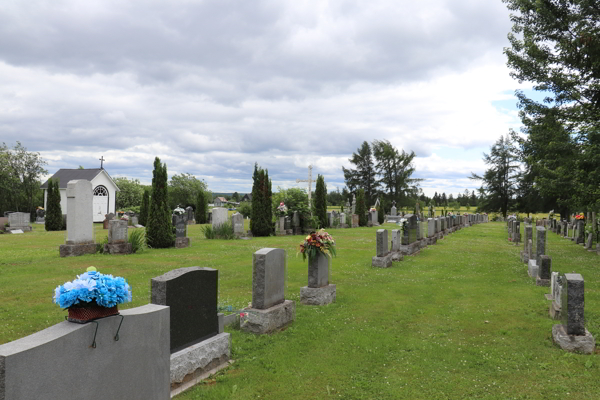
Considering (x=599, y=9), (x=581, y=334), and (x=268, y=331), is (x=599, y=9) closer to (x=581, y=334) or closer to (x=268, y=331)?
(x=581, y=334)

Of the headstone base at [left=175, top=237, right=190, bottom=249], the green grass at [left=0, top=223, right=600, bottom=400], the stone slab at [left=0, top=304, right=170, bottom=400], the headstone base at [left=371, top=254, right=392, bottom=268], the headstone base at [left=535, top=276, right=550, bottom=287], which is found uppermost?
the stone slab at [left=0, top=304, right=170, bottom=400]

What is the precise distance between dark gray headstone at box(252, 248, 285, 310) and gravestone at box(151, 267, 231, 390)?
1.03 m

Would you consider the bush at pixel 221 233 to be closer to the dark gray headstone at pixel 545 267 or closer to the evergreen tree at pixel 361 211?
the dark gray headstone at pixel 545 267

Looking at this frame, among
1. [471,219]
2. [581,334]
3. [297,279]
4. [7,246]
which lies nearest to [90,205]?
[7,246]

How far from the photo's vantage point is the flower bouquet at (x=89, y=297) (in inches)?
111

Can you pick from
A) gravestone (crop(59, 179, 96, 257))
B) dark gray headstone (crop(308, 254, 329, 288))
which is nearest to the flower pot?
dark gray headstone (crop(308, 254, 329, 288))

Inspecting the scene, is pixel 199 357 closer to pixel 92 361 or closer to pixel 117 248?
pixel 92 361

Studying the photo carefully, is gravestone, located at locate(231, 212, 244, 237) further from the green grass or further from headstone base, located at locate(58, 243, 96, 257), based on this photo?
A: the green grass

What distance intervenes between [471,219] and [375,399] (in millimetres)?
40602

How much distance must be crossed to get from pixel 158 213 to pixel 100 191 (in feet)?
79.7

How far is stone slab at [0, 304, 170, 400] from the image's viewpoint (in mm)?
2470

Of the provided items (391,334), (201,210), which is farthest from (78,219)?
(201,210)

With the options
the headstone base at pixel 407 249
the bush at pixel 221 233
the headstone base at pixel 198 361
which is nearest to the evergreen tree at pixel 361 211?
the bush at pixel 221 233

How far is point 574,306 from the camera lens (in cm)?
561
